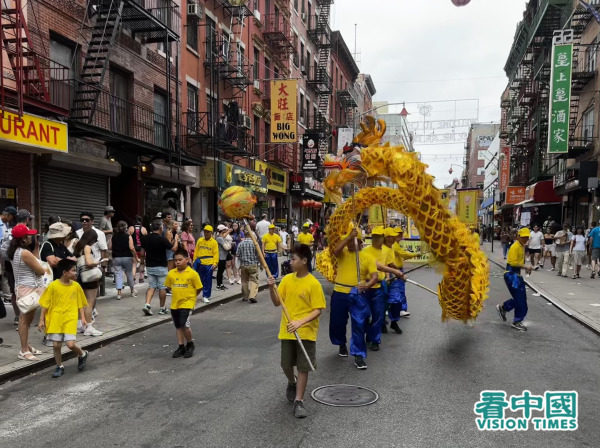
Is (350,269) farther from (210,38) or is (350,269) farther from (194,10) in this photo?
(210,38)

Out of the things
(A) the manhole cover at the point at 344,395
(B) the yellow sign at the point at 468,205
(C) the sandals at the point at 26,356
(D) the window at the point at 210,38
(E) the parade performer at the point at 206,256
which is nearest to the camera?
(A) the manhole cover at the point at 344,395

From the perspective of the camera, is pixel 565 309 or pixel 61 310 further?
pixel 565 309

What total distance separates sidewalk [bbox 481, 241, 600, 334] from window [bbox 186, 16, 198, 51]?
1495 cm

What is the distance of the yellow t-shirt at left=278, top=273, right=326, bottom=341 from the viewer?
4406 millimetres

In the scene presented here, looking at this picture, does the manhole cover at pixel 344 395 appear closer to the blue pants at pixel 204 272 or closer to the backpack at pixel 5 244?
the blue pants at pixel 204 272

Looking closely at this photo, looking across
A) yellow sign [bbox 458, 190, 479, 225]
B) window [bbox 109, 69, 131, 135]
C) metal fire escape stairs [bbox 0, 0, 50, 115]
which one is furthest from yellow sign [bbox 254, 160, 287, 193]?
metal fire escape stairs [bbox 0, 0, 50, 115]

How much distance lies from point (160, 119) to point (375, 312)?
41.1 ft

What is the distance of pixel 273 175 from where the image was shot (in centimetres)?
2658

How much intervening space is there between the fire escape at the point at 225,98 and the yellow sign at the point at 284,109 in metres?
1.34

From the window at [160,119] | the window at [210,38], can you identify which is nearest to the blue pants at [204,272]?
the window at [160,119]

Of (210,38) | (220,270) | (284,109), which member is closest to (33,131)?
(220,270)

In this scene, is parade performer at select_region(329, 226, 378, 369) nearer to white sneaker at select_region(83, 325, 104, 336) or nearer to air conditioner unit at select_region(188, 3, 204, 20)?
white sneaker at select_region(83, 325, 104, 336)

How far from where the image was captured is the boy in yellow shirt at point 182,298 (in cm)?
629

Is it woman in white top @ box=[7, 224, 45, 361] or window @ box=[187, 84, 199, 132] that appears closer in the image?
woman in white top @ box=[7, 224, 45, 361]
